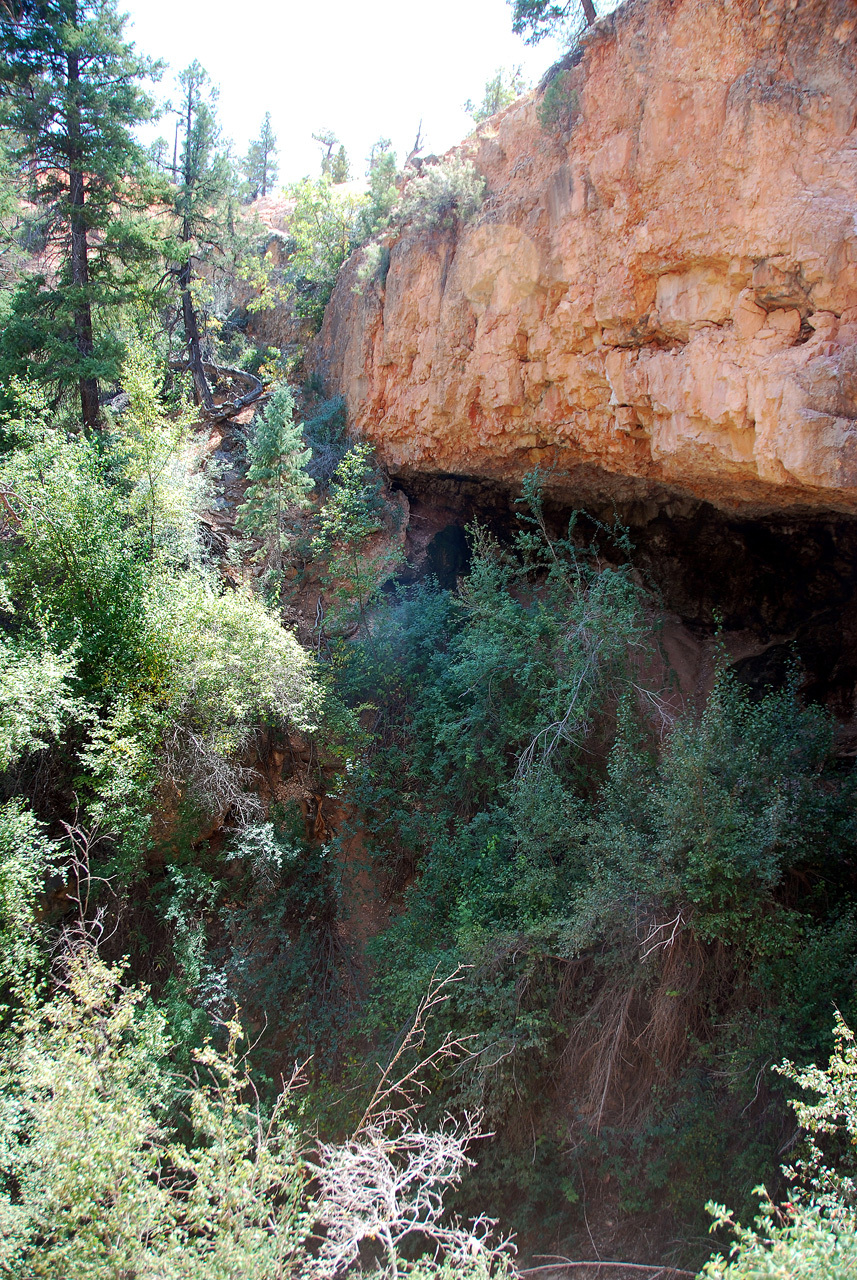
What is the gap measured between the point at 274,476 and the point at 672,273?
22.4 feet

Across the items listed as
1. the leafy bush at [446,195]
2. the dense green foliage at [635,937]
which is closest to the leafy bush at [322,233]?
the leafy bush at [446,195]

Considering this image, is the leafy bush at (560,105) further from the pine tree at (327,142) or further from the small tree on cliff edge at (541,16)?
the pine tree at (327,142)

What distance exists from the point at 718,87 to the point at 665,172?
2.65ft

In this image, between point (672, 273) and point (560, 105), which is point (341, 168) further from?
point (672, 273)

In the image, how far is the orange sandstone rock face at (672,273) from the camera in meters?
6.34

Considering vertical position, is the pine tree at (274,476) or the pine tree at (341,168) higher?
the pine tree at (341,168)

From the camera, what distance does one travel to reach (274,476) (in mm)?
11602

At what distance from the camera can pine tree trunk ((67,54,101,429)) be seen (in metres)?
11.1

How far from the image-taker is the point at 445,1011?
680 centimetres

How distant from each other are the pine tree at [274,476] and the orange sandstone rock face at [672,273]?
2.46 metres

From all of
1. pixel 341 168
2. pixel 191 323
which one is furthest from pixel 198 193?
pixel 341 168

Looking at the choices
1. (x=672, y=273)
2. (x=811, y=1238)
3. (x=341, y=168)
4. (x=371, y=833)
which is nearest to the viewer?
(x=811, y=1238)

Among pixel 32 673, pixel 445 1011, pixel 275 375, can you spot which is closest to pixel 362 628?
pixel 32 673

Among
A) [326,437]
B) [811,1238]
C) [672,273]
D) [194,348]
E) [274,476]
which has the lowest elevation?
[811,1238]
